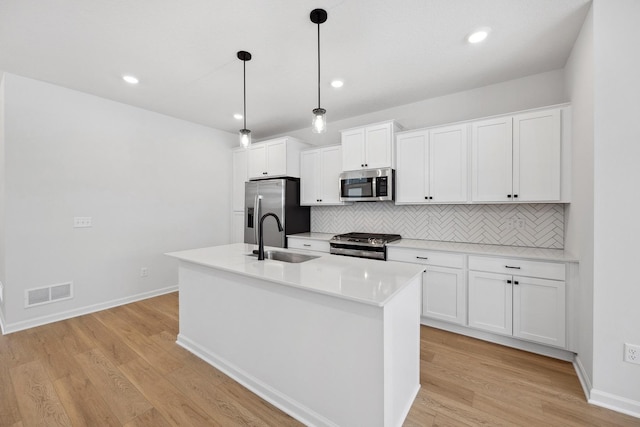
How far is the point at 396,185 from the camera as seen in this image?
11.2 ft

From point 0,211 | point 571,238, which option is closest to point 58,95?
point 0,211

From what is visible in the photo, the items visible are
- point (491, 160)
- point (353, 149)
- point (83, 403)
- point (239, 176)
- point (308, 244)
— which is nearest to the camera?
point (83, 403)

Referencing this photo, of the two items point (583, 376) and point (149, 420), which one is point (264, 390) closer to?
point (149, 420)

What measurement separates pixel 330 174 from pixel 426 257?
1.82 metres

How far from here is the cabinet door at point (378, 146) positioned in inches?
133

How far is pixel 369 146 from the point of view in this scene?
11.6 feet

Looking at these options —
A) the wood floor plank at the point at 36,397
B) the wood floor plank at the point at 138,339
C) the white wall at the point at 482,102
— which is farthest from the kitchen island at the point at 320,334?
the white wall at the point at 482,102

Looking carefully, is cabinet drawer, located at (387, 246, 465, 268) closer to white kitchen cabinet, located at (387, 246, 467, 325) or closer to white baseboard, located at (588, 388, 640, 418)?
white kitchen cabinet, located at (387, 246, 467, 325)

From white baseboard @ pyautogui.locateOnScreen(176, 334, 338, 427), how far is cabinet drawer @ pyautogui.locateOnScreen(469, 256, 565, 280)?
1.97 meters

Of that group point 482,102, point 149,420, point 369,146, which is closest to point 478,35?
point 482,102

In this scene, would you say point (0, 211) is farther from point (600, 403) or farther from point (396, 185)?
point (600, 403)

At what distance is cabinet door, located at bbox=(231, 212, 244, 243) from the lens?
4914mm

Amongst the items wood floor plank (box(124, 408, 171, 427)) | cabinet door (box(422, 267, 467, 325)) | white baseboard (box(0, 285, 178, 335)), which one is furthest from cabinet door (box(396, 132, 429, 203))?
white baseboard (box(0, 285, 178, 335))

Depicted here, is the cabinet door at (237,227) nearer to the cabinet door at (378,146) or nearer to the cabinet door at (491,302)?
the cabinet door at (378,146)
